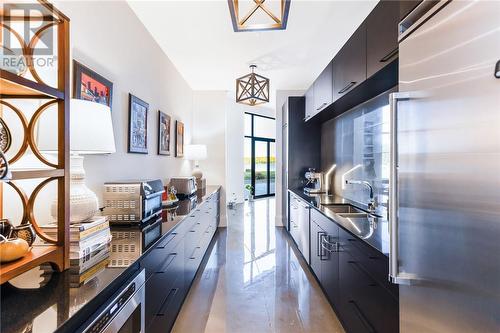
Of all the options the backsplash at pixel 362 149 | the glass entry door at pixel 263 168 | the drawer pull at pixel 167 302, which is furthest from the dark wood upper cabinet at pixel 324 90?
the glass entry door at pixel 263 168

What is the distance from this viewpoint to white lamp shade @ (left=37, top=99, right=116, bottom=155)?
46.9 inches

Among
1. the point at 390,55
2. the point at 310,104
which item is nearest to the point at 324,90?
the point at 310,104

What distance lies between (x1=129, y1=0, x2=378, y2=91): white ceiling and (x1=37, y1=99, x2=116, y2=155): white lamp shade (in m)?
1.70

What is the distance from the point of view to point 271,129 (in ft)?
31.9

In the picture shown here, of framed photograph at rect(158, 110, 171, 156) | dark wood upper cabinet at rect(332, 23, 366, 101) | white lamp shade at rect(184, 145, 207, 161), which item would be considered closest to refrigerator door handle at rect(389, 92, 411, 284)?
dark wood upper cabinet at rect(332, 23, 366, 101)

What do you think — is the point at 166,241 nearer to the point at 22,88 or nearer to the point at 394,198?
the point at 22,88

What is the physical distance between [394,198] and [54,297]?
145cm

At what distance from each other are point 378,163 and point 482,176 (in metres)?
1.85

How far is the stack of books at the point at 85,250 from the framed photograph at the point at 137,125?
1.45 metres

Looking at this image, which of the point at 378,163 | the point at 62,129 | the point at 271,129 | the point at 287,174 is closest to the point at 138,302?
the point at 62,129

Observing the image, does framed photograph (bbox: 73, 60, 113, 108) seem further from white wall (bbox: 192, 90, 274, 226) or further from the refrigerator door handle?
white wall (bbox: 192, 90, 274, 226)

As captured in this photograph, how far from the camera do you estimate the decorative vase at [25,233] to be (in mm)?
1005

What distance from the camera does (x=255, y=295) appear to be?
261 centimetres

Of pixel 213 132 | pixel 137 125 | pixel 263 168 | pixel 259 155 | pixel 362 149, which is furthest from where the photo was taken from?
pixel 263 168
